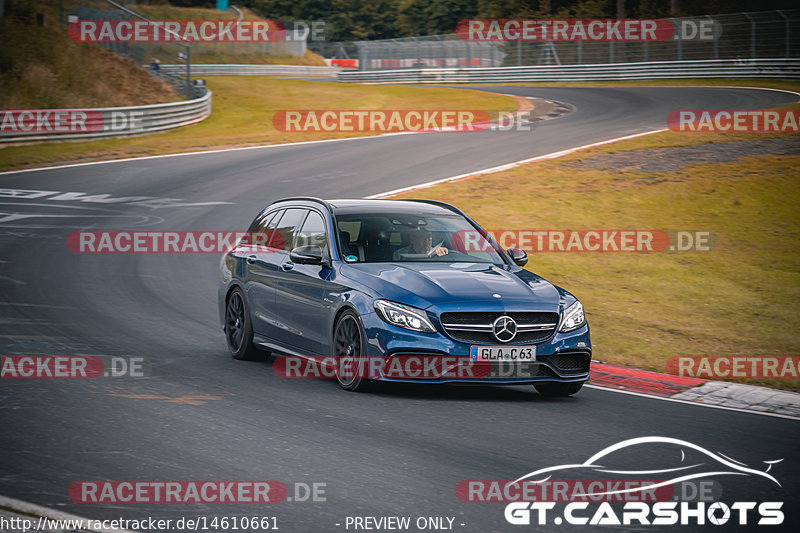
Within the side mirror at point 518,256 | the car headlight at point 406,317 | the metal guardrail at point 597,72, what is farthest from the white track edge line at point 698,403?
the metal guardrail at point 597,72

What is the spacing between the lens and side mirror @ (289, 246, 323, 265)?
30.6 ft

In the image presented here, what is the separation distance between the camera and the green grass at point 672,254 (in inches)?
481

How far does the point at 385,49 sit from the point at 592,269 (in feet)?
165

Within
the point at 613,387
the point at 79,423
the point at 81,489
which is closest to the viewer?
the point at 81,489

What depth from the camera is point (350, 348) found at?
8727 mm

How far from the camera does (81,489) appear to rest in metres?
5.66

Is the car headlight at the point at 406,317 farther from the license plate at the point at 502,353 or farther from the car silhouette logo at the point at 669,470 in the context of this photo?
the car silhouette logo at the point at 669,470

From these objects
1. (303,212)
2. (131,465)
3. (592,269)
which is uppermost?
(303,212)

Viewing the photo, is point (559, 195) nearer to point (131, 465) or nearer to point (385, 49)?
point (131, 465)

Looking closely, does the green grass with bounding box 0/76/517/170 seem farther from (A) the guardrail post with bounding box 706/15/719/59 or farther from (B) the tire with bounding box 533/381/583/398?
(B) the tire with bounding box 533/381/583/398

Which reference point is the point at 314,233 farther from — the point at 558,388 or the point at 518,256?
the point at 558,388

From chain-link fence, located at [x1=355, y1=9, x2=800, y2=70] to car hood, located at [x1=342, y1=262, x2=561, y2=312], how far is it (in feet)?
139

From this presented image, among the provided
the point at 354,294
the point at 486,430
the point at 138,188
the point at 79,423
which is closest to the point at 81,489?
the point at 79,423

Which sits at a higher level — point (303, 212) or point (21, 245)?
point (303, 212)
